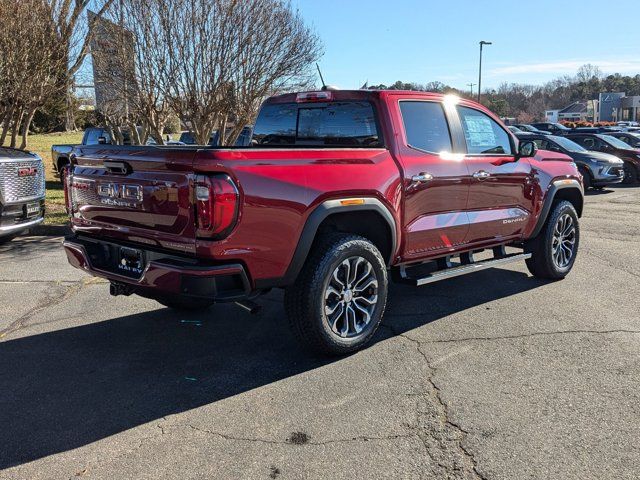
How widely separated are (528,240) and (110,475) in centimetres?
513

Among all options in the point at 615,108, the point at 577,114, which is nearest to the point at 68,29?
the point at 577,114

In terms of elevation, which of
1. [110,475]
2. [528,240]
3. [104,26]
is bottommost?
[110,475]

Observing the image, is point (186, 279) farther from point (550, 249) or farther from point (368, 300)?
point (550, 249)

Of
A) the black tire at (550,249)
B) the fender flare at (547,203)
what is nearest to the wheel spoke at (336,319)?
the fender flare at (547,203)

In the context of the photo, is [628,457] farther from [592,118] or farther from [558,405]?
[592,118]

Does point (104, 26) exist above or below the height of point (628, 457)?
above

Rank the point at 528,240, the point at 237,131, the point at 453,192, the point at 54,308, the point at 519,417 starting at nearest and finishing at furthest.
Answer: the point at 519,417
the point at 453,192
the point at 54,308
the point at 528,240
the point at 237,131

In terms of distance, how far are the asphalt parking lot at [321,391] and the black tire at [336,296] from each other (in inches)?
7.6

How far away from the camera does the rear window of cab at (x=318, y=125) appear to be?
15.8 ft

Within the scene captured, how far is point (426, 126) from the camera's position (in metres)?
5.07

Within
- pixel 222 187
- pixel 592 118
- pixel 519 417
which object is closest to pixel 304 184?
pixel 222 187

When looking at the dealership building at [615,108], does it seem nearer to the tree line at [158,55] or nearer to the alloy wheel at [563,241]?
the tree line at [158,55]

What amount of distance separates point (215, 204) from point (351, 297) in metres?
1.43

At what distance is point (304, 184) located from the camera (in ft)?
12.9
